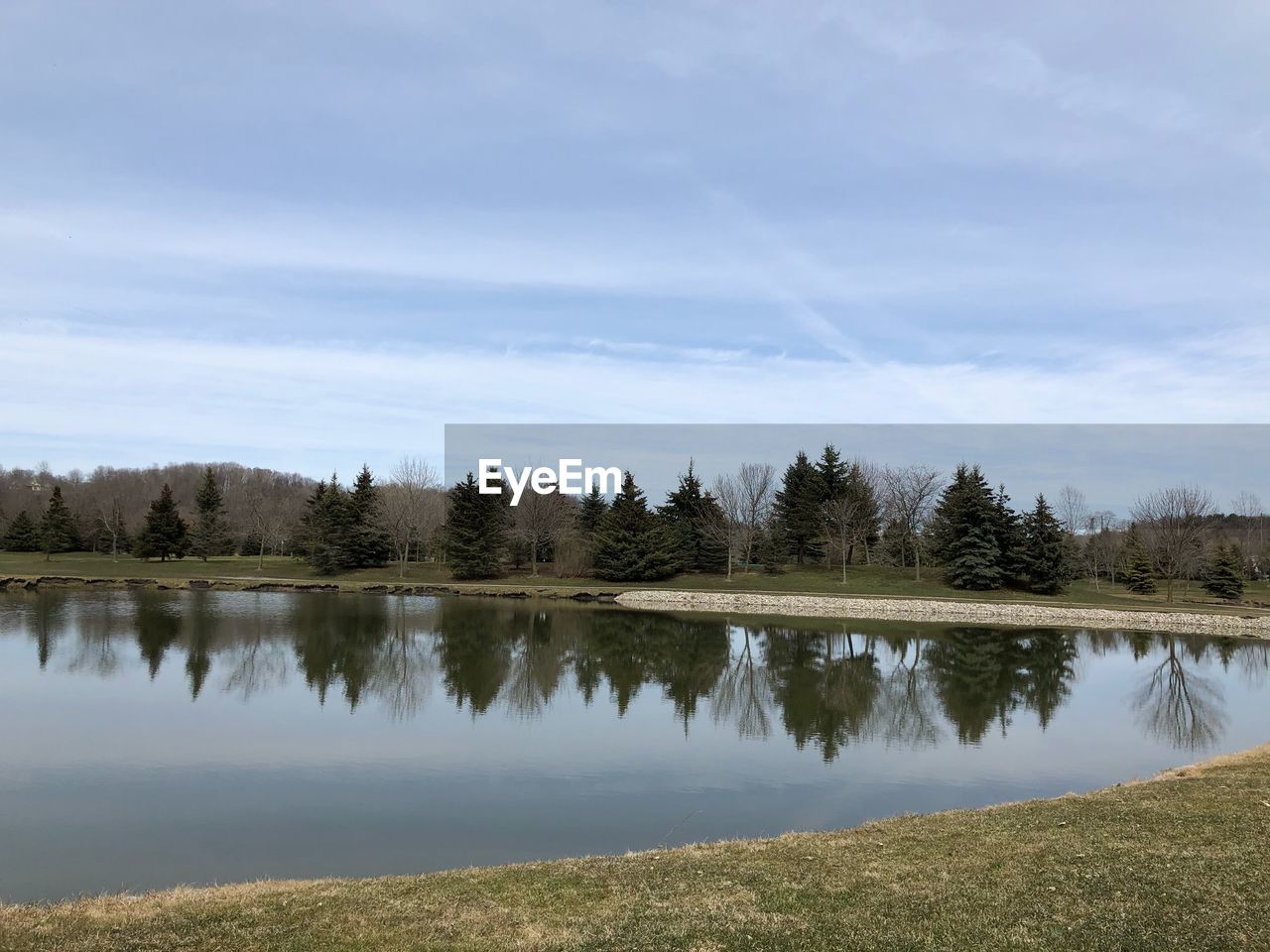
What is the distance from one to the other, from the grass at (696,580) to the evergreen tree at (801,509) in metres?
2.10

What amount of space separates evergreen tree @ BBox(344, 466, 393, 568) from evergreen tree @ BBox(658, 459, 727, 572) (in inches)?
799

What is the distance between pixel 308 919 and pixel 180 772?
7.74 meters

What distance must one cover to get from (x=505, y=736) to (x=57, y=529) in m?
67.3

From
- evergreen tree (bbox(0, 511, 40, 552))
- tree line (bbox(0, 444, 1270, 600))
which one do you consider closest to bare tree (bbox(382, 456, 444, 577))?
tree line (bbox(0, 444, 1270, 600))

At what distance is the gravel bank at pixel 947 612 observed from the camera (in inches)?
1556

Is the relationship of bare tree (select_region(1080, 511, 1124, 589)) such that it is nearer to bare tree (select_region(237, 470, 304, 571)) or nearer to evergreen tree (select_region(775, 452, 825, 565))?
evergreen tree (select_region(775, 452, 825, 565))

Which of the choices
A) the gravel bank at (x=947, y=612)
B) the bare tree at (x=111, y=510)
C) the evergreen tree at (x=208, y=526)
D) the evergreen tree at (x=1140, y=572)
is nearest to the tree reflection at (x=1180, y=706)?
the gravel bank at (x=947, y=612)

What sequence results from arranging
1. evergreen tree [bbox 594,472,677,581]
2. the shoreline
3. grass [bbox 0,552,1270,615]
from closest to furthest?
the shoreline
grass [bbox 0,552,1270,615]
evergreen tree [bbox 594,472,677,581]

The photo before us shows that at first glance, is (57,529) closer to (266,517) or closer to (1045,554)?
(266,517)

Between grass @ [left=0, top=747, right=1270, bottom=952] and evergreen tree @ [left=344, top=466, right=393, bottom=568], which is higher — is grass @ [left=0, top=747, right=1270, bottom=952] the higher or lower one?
the lower one

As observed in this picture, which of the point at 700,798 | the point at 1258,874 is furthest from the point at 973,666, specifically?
Result: the point at 1258,874

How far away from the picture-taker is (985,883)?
736 centimetres

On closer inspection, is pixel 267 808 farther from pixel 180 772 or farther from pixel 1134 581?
pixel 1134 581

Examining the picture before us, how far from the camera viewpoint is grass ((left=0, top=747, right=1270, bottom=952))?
20.2 feet
